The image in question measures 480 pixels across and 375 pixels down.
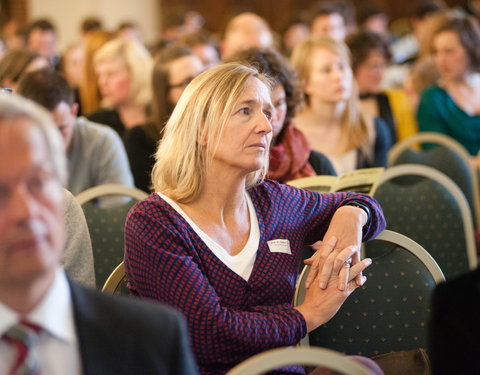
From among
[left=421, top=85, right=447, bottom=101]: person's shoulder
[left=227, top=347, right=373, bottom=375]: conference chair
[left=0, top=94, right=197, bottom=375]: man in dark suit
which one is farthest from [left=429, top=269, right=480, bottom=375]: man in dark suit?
[left=421, top=85, right=447, bottom=101]: person's shoulder

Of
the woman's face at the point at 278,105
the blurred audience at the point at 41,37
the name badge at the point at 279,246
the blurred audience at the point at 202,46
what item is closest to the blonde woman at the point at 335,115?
the woman's face at the point at 278,105

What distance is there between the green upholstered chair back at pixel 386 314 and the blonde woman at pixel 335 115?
158 cm

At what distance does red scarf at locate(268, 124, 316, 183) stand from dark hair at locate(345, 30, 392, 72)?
233cm

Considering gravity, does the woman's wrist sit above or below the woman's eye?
below

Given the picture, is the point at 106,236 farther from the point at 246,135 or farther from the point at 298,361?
the point at 298,361

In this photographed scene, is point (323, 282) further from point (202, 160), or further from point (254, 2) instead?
point (254, 2)

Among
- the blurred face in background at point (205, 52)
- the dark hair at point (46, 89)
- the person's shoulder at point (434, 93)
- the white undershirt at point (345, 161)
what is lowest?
the white undershirt at point (345, 161)

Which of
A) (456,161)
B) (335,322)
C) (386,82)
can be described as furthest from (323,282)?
(386,82)

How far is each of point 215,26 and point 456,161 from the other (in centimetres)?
1032

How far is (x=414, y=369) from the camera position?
6.46 feet

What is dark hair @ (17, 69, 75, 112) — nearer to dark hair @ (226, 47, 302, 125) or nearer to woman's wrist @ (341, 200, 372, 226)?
dark hair @ (226, 47, 302, 125)

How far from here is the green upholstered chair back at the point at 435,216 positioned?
2.89 meters

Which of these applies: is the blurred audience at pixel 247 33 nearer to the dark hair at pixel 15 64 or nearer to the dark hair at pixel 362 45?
the dark hair at pixel 362 45

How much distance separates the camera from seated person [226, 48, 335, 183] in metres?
2.98
